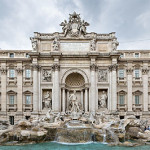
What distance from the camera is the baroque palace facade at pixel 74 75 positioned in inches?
811

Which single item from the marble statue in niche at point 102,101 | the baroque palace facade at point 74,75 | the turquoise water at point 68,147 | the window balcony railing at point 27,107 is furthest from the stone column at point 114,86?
the window balcony railing at point 27,107

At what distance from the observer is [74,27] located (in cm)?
2150

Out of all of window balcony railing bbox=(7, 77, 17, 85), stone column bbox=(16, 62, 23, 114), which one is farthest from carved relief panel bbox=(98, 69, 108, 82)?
window balcony railing bbox=(7, 77, 17, 85)

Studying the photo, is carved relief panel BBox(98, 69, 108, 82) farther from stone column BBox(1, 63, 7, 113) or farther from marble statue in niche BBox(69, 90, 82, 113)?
stone column BBox(1, 63, 7, 113)

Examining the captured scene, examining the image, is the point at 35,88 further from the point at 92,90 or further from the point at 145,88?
the point at 145,88

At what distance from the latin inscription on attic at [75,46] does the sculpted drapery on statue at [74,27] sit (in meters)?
1.31

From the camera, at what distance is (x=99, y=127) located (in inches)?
599

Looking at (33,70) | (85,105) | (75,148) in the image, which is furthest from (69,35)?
(75,148)

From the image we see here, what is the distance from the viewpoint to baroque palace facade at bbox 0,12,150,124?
20.6 m

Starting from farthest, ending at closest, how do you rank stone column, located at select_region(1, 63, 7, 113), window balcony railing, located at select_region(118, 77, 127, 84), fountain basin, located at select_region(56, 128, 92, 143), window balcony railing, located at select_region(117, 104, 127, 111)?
1. window balcony railing, located at select_region(118, 77, 127, 84)
2. window balcony railing, located at select_region(117, 104, 127, 111)
3. stone column, located at select_region(1, 63, 7, 113)
4. fountain basin, located at select_region(56, 128, 92, 143)

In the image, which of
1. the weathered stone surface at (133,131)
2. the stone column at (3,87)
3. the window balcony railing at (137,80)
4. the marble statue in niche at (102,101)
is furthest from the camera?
the window balcony railing at (137,80)

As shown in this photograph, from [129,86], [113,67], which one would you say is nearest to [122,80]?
[129,86]

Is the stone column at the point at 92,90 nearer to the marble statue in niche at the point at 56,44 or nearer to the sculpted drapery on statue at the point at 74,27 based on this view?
the sculpted drapery on statue at the point at 74,27

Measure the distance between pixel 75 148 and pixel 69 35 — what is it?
1527cm
